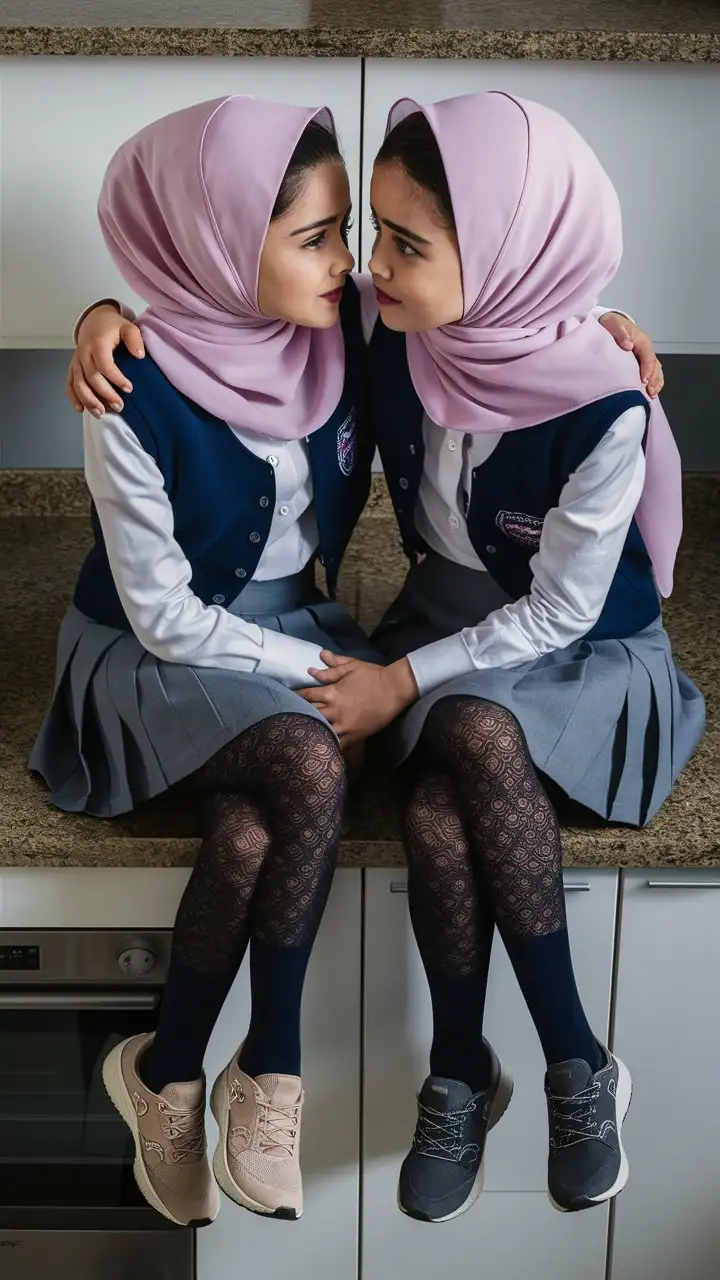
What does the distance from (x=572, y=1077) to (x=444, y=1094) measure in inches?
4.6

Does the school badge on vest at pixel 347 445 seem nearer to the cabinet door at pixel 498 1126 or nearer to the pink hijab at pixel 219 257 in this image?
the pink hijab at pixel 219 257

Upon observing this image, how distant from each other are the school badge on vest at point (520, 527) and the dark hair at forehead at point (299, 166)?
1.17 ft

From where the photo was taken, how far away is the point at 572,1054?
1.33m

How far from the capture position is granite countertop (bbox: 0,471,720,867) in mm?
1382

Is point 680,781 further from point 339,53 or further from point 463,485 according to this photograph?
point 339,53

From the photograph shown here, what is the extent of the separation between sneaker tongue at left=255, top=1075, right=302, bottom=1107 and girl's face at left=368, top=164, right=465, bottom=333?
0.68 meters

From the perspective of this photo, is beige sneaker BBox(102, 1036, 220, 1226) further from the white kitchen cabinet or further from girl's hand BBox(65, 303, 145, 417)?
the white kitchen cabinet

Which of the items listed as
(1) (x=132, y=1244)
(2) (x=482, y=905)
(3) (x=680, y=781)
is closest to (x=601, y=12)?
(3) (x=680, y=781)

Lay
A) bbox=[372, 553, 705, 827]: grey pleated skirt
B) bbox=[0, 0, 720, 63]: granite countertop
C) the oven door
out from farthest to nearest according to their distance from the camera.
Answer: bbox=[0, 0, 720, 63]: granite countertop → the oven door → bbox=[372, 553, 705, 827]: grey pleated skirt

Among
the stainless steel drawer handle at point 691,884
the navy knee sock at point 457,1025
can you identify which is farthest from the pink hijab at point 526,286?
the navy knee sock at point 457,1025

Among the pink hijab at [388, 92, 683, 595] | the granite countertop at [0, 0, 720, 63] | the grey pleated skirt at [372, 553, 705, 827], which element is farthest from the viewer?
the granite countertop at [0, 0, 720, 63]

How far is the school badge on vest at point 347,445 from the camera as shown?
1.49m

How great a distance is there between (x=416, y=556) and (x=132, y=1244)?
78 cm

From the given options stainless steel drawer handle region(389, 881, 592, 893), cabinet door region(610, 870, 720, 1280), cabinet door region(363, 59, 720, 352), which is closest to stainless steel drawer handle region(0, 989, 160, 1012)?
stainless steel drawer handle region(389, 881, 592, 893)
